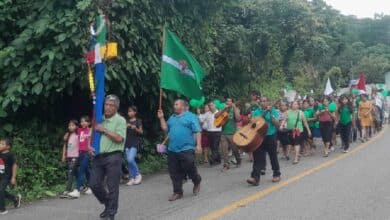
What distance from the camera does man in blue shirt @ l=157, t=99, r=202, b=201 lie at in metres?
9.15

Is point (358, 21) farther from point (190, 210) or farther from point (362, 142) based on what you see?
point (190, 210)

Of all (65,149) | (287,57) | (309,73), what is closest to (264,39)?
(287,57)

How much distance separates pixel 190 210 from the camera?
8.14 meters

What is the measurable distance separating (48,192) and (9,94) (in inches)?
73.3

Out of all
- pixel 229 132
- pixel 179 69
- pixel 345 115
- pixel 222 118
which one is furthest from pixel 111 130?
pixel 345 115

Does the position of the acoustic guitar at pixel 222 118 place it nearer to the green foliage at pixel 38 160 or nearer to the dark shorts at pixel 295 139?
the dark shorts at pixel 295 139

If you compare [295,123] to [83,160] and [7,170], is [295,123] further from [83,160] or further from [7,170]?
[7,170]

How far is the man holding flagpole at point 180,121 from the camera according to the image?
30.0 ft

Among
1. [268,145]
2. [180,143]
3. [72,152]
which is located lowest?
[72,152]

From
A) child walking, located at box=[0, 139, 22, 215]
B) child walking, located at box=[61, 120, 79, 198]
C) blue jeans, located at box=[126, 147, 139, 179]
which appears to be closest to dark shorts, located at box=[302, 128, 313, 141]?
blue jeans, located at box=[126, 147, 139, 179]

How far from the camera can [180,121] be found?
30.1 ft

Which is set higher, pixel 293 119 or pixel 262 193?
pixel 293 119

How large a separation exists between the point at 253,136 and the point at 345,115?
22.9ft

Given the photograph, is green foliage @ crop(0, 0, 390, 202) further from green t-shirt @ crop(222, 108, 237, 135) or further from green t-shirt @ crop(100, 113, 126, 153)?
green t-shirt @ crop(100, 113, 126, 153)
